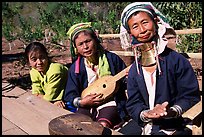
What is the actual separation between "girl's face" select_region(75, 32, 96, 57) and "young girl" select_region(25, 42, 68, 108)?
0.48 meters

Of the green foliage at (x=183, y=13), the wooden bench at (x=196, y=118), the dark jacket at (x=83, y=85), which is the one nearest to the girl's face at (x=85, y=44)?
the dark jacket at (x=83, y=85)

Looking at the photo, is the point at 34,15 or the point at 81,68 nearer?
the point at 81,68

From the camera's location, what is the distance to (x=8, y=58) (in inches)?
293

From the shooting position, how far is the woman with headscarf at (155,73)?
1570 mm

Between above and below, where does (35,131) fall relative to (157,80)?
below

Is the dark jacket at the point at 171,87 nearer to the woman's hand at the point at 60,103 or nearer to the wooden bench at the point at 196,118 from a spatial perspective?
the wooden bench at the point at 196,118

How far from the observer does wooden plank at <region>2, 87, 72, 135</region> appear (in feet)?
5.68

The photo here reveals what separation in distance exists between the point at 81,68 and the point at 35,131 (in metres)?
0.60

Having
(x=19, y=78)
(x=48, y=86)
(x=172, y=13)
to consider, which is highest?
(x=172, y=13)

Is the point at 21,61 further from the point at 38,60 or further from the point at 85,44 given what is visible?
the point at 85,44

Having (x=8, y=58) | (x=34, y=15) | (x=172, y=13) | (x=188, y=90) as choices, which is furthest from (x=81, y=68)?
(x=34, y=15)

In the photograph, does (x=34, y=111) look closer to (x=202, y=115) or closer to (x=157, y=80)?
(x=157, y=80)

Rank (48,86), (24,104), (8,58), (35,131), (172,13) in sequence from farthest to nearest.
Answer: (8,58)
(172,13)
(48,86)
(24,104)
(35,131)

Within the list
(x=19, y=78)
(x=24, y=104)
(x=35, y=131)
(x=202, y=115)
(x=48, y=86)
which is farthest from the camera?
(x=19, y=78)
